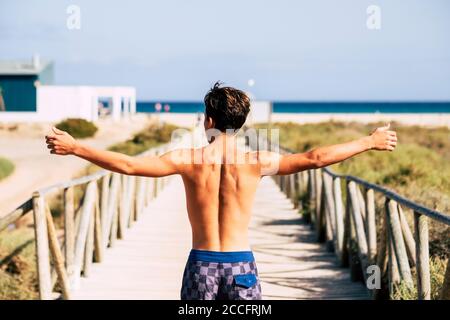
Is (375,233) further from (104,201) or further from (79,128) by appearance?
(79,128)

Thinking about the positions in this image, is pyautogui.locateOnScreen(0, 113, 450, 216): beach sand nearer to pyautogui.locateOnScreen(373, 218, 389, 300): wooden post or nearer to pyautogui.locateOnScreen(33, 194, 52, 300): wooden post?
pyautogui.locateOnScreen(33, 194, 52, 300): wooden post

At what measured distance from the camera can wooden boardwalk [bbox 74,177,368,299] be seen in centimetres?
777

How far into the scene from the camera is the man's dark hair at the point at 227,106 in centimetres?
361

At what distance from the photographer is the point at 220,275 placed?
3.63 meters

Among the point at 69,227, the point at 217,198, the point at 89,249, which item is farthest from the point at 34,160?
the point at 217,198

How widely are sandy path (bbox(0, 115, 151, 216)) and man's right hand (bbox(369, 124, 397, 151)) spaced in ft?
46.5

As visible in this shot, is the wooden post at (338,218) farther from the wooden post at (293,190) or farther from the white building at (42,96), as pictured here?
the white building at (42,96)

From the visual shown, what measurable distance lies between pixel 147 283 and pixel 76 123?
141 ft

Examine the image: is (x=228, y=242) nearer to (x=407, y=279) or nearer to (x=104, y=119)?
(x=407, y=279)

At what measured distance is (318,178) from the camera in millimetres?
12008

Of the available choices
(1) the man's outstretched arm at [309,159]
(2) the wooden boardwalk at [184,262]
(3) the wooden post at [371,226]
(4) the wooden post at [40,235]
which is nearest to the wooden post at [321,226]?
(2) the wooden boardwalk at [184,262]

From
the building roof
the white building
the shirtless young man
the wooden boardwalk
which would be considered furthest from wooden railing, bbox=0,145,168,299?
the building roof

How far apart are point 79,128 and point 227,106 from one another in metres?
46.1

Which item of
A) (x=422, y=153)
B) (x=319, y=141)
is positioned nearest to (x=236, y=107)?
(x=422, y=153)
